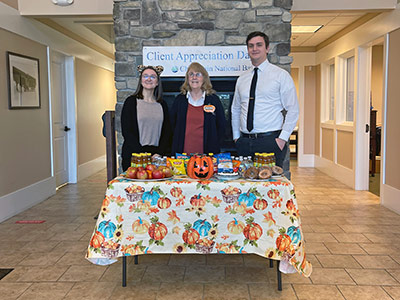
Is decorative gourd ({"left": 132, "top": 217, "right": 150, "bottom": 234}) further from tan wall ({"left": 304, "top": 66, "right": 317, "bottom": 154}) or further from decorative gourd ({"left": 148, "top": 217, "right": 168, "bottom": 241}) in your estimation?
tan wall ({"left": 304, "top": 66, "right": 317, "bottom": 154})

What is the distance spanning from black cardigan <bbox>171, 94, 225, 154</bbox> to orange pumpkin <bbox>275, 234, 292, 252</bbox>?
117 cm

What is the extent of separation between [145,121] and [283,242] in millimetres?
1604

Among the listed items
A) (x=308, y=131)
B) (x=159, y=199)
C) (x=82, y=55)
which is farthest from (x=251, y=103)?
(x=308, y=131)

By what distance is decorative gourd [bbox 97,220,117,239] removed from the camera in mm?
2623

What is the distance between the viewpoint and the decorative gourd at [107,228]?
103 inches

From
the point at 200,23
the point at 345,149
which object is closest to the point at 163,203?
the point at 200,23

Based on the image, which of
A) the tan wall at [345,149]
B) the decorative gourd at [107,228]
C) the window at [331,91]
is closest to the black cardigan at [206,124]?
the decorative gourd at [107,228]

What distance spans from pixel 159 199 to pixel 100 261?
55 cm

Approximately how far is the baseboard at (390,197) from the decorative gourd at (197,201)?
3425 mm

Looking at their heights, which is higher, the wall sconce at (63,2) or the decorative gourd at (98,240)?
the wall sconce at (63,2)

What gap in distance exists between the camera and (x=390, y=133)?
531cm

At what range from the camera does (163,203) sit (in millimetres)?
2633

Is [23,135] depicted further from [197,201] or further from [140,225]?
[197,201]

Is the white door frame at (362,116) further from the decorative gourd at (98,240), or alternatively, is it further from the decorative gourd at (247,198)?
the decorative gourd at (98,240)
